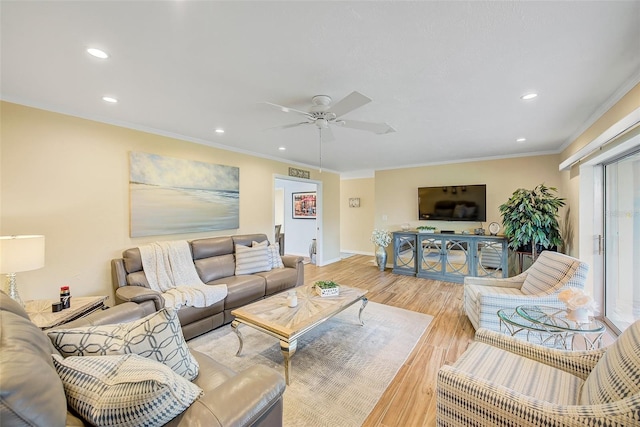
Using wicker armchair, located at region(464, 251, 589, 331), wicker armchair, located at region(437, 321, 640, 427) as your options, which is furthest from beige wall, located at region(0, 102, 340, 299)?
wicker armchair, located at region(464, 251, 589, 331)

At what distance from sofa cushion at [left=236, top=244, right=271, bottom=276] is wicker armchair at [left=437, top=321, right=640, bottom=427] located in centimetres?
279

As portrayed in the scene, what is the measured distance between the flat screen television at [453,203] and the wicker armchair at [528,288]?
Result: 2212 mm

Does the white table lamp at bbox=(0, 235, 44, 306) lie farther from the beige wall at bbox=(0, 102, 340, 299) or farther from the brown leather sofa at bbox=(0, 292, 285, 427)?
the brown leather sofa at bbox=(0, 292, 285, 427)

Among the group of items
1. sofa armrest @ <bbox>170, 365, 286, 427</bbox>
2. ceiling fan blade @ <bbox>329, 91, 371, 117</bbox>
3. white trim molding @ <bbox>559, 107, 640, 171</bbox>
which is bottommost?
sofa armrest @ <bbox>170, 365, 286, 427</bbox>

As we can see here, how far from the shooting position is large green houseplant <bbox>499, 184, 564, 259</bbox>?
3688 mm

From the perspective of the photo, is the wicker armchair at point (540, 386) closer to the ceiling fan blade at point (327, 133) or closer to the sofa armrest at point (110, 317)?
the sofa armrest at point (110, 317)

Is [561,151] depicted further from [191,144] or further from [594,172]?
[191,144]

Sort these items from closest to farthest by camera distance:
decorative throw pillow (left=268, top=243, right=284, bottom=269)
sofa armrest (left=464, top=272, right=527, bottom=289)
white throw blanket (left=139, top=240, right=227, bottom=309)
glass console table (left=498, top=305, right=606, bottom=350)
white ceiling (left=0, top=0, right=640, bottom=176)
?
white ceiling (left=0, top=0, right=640, bottom=176) < glass console table (left=498, top=305, right=606, bottom=350) < white throw blanket (left=139, top=240, right=227, bottom=309) < sofa armrest (left=464, top=272, right=527, bottom=289) < decorative throw pillow (left=268, top=243, right=284, bottom=269)

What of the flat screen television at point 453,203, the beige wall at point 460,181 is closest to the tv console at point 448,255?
the flat screen television at point 453,203

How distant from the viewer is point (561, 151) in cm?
423

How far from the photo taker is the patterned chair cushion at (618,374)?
3.05 feet

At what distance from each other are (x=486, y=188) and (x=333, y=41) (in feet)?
15.0

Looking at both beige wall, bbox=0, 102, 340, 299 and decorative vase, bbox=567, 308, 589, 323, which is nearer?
decorative vase, bbox=567, 308, 589, 323

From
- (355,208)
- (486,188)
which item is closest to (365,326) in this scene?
(486,188)
